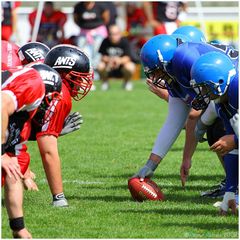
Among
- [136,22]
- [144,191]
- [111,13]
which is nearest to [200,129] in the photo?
[144,191]

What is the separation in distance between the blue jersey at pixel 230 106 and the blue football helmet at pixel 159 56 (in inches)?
30.7

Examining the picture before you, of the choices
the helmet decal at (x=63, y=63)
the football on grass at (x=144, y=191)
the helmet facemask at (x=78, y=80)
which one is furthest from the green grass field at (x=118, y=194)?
the helmet decal at (x=63, y=63)

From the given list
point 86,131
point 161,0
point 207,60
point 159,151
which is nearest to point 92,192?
point 159,151

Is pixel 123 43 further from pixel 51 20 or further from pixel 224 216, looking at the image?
pixel 224 216

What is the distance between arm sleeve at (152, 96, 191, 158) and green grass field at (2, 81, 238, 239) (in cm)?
36

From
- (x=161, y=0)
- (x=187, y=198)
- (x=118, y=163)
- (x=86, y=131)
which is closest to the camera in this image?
(x=187, y=198)

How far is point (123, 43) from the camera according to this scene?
1788 cm

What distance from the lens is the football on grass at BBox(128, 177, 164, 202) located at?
6.40 metres

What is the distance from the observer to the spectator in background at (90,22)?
1764 centimetres

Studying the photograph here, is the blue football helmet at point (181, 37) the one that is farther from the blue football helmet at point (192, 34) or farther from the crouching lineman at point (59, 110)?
the crouching lineman at point (59, 110)

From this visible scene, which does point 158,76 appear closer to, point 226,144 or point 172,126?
point 172,126

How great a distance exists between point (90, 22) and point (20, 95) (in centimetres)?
1309

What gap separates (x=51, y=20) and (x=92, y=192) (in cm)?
1187

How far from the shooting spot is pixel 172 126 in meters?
6.64
